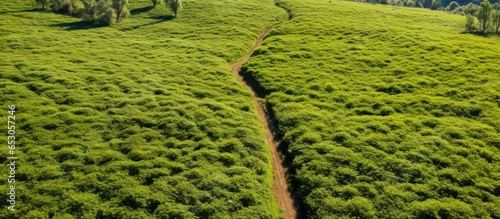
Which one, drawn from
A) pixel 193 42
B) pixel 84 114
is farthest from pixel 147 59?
pixel 84 114

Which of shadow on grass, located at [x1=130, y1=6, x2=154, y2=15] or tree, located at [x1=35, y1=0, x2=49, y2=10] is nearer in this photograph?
tree, located at [x1=35, y1=0, x2=49, y2=10]

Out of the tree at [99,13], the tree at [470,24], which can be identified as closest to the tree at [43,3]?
the tree at [99,13]

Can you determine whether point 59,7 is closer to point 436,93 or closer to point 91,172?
point 91,172

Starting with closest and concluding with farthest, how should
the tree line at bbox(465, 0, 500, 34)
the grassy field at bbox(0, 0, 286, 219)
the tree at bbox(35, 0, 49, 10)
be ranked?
the grassy field at bbox(0, 0, 286, 219)
the tree line at bbox(465, 0, 500, 34)
the tree at bbox(35, 0, 49, 10)

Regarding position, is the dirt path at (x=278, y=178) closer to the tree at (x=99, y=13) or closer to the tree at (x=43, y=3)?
the tree at (x=99, y=13)

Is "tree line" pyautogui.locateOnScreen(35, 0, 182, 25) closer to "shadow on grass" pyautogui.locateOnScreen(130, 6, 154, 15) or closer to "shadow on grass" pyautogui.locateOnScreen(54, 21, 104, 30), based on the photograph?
"shadow on grass" pyautogui.locateOnScreen(54, 21, 104, 30)

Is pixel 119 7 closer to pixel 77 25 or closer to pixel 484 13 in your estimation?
pixel 77 25

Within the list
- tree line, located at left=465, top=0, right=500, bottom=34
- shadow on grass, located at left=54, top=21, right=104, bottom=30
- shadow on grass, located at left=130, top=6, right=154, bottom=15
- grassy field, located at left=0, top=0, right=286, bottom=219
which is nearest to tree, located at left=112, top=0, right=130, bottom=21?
shadow on grass, located at left=130, top=6, right=154, bottom=15

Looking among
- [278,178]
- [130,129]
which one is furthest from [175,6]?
Result: [278,178]
